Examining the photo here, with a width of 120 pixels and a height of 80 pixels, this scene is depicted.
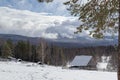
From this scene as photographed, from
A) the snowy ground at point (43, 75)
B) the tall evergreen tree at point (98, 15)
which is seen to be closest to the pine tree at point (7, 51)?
the snowy ground at point (43, 75)

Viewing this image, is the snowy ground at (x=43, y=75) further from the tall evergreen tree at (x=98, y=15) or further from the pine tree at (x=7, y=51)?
the pine tree at (x=7, y=51)

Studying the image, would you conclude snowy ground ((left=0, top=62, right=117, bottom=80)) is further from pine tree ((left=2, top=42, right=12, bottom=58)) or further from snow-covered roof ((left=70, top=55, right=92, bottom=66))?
pine tree ((left=2, top=42, right=12, bottom=58))

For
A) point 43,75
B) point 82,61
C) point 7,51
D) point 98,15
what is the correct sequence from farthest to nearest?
point 7,51 < point 82,61 < point 43,75 < point 98,15

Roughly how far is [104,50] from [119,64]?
568ft

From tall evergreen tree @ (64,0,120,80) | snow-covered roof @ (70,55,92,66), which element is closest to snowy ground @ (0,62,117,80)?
tall evergreen tree @ (64,0,120,80)

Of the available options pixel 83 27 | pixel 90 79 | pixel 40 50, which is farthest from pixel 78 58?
pixel 83 27

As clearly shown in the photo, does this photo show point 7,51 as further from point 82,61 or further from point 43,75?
point 43,75

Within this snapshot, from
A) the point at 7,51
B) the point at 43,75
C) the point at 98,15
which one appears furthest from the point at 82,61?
the point at 98,15

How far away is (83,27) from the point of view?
1405 centimetres

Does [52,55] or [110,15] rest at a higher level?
[110,15]

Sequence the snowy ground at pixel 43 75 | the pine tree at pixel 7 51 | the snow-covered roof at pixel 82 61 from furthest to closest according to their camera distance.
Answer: the pine tree at pixel 7 51, the snow-covered roof at pixel 82 61, the snowy ground at pixel 43 75

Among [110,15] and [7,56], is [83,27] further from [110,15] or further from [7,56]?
[7,56]

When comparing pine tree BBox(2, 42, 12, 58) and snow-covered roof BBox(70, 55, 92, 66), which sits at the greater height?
pine tree BBox(2, 42, 12, 58)

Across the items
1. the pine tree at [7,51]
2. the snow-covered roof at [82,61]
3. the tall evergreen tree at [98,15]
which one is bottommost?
the snow-covered roof at [82,61]
